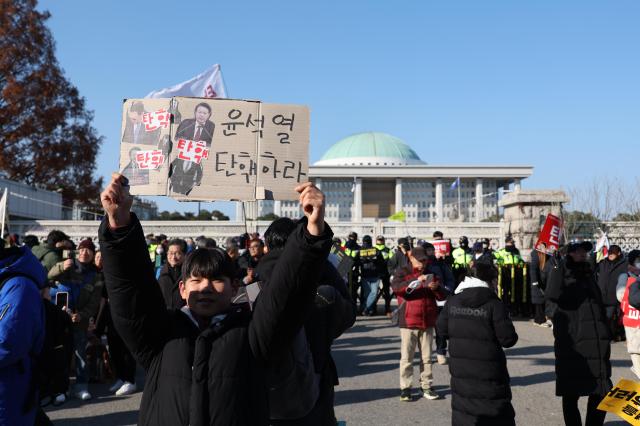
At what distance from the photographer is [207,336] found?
2.00 meters

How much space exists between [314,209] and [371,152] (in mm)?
103959

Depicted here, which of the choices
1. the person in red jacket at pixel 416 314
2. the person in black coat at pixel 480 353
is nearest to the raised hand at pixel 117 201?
the person in black coat at pixel 480 353

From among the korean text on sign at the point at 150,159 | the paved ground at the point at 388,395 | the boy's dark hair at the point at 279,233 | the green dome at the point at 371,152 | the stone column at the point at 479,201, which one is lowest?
the paved ground at the point at 388,395

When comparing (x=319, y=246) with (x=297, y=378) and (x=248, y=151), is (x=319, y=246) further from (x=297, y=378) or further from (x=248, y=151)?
(x=248, y=151)

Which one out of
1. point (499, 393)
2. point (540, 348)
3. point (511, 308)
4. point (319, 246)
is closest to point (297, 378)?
point (319, 246)

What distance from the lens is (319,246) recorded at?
73.4 inches

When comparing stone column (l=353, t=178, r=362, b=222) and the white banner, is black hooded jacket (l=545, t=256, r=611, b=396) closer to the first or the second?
the white banner

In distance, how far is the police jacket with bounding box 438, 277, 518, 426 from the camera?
4.36m

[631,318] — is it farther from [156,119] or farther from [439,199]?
[439,199]

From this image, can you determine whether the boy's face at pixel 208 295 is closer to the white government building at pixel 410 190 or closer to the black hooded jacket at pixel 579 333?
the black hooded jacket at pixel 579 333

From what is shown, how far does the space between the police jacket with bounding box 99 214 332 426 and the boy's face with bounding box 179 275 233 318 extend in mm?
94

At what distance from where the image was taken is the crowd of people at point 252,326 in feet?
6.42

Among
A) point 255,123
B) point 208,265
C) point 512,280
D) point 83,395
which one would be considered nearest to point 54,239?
point 83,395

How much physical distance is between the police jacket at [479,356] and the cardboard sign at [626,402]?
1.14 metres
